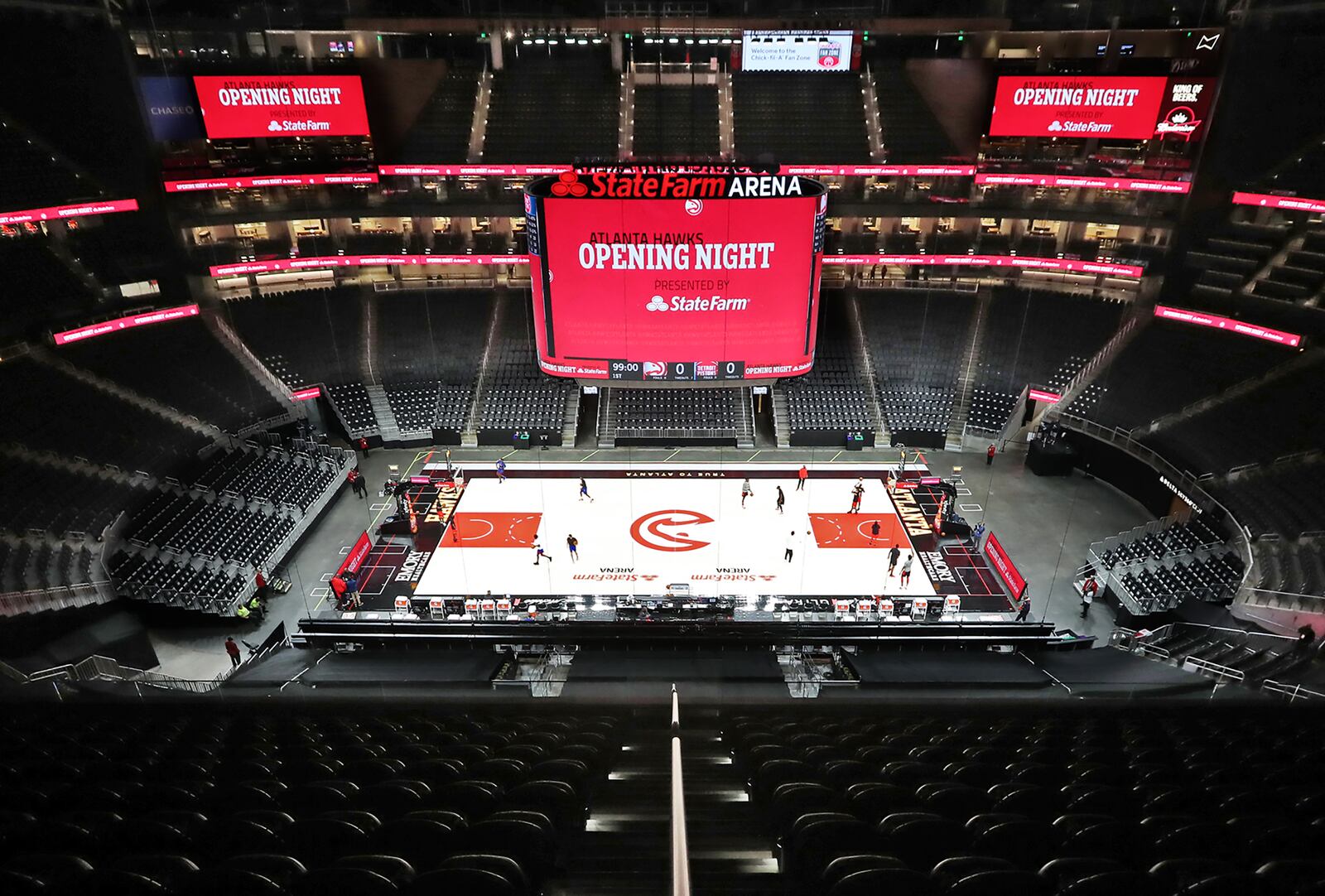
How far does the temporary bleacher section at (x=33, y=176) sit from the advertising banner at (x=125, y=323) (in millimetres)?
3494

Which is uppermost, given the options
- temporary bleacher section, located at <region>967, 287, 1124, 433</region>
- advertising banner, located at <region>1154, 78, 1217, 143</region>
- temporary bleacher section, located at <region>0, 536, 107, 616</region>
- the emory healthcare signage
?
the emory healthcare signage

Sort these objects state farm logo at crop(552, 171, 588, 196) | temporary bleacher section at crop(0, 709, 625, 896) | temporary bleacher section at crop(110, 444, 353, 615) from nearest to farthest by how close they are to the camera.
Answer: temporary bleacher section at crop(0, 709, 625, 896) < state farm logo at crop(552, 171, 588, 196) < temporary bleacher section at crop(110, 444, 353, 615)

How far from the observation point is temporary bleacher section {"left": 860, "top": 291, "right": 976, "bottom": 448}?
78.8 feet

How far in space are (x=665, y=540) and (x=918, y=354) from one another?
14.2m

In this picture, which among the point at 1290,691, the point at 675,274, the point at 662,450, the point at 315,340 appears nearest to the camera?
the point at 1290,691

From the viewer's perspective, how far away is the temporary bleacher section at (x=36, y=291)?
60.1ft

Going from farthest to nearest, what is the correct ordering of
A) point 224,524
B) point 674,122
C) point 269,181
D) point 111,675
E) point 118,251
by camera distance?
point 674,122 → point 269,181 → point 118,251 → point 224,524 → point 111,675

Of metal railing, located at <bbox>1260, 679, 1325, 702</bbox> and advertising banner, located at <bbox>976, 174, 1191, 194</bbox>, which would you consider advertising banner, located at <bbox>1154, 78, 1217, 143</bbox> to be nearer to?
advertising banner, located at <bbox>976, 174, 1191, 194</bbox>

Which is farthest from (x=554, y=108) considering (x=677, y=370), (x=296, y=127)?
(x=677, y=370)

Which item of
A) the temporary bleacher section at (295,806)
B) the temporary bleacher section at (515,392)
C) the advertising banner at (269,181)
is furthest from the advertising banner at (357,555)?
the advertising banner at (269,181)

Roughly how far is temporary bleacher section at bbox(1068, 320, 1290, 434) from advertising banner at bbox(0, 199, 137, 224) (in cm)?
3177

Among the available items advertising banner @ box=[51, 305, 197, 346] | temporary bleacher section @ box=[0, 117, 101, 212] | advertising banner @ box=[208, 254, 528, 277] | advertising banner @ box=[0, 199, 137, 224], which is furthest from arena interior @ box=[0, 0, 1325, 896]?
advertising banner @ box=[0, 199, 137, 224]

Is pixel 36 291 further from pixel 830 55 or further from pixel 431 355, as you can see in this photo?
pixel 830 55

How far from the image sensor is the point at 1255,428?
57.7ft
